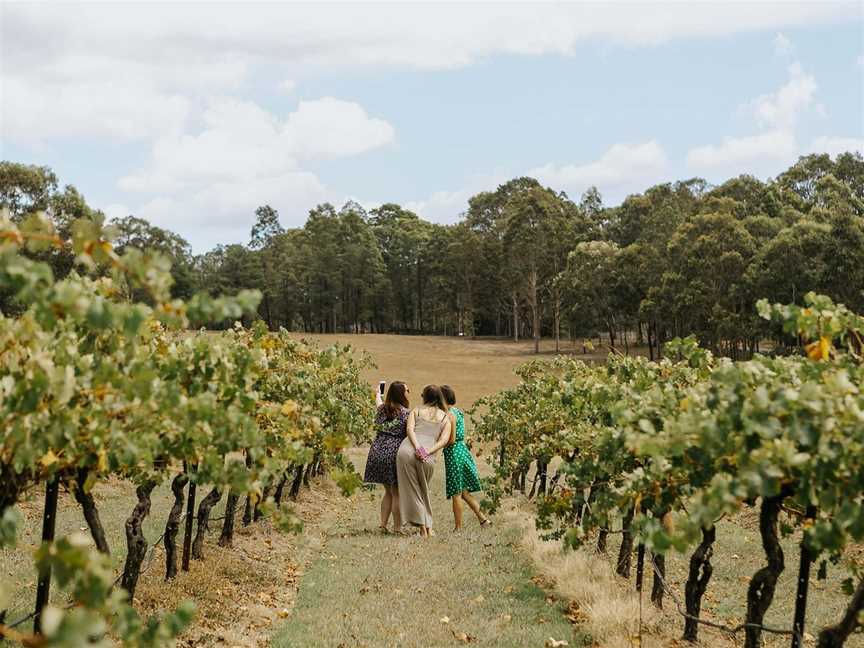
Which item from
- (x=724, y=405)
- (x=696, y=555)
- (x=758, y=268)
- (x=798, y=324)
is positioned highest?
(x=758, y=268)

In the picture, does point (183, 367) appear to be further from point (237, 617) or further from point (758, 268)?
point (758, 268)

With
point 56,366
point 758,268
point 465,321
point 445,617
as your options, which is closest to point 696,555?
point 445,617

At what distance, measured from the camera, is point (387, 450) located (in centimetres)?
1252

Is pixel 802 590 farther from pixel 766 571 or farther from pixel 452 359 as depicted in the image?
pixel 452 359

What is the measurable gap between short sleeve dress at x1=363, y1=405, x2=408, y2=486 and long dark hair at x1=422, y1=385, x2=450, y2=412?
41cm

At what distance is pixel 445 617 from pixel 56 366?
5.08 metres

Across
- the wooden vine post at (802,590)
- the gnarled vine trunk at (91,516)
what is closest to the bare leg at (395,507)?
the gnarled vine trunk at (91,516)

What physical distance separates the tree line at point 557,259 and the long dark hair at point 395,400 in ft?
29.1

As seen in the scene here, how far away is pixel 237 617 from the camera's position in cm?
798

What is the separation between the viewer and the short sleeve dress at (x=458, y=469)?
1259 centimetres

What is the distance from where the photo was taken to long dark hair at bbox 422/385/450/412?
40.3ft

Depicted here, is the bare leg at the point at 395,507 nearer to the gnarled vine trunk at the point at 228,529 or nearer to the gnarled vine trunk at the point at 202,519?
the gnarled vine trunk at the point at 228,529

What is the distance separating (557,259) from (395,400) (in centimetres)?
5786

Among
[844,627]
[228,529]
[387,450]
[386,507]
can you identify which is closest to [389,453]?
[387,450]
